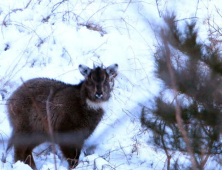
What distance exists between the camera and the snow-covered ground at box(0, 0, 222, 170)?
7676 mm

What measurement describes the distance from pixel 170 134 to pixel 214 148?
0.57 m

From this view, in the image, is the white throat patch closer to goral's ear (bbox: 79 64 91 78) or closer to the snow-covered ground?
goral's ear (bbox: 79 64 91 78)

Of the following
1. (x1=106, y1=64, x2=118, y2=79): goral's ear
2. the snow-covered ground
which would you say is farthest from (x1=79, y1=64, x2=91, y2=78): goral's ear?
the snow-covered ground

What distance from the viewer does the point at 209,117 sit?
13.8 ft

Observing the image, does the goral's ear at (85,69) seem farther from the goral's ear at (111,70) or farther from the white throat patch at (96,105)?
the white throat patch at (96,105)

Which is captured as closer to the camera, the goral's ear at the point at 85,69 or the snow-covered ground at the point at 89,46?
the goral's ear at the point at 85,69

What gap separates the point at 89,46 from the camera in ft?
31.6

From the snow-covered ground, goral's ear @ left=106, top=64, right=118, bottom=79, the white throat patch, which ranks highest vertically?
the snow-covered ground

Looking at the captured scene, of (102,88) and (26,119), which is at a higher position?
(102,88)

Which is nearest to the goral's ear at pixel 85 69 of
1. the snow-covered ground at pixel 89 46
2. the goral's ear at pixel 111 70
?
the goral's ear at pixel 111 70

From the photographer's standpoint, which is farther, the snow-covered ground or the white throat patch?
the snow-covered ground

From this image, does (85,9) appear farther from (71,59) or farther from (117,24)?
(71,59)

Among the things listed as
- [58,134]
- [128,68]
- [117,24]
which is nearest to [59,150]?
[58,134]

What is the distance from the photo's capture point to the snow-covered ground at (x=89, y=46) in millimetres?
7676
